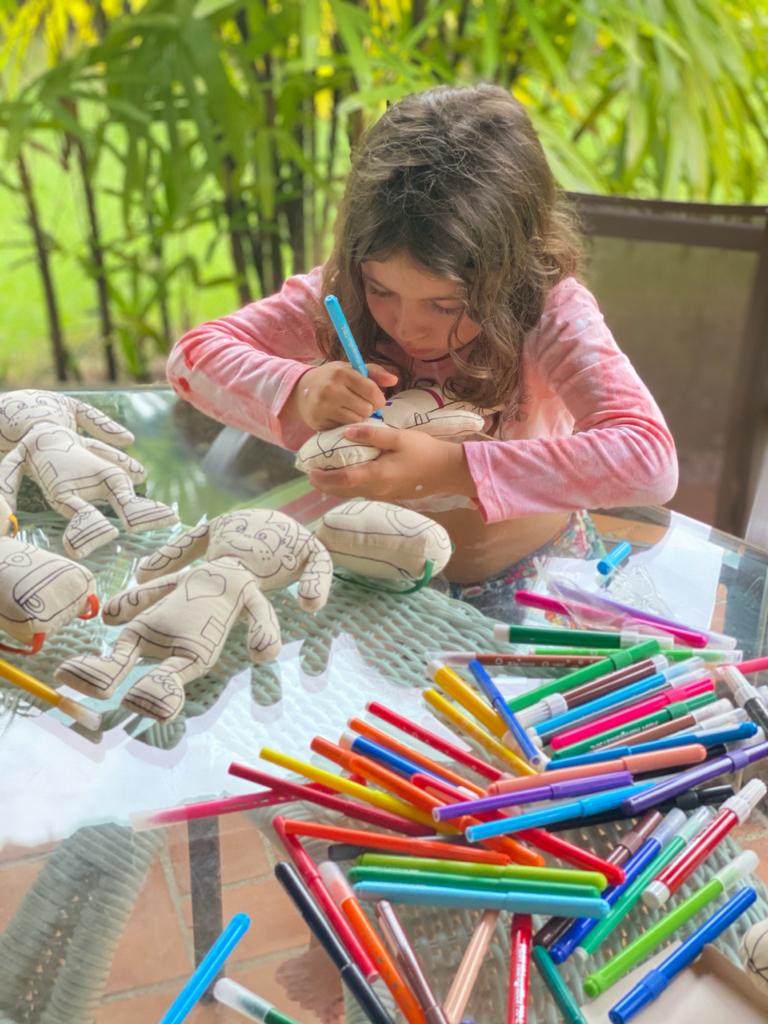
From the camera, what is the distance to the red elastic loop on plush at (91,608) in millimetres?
596

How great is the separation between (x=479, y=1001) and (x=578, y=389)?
1.45 feet

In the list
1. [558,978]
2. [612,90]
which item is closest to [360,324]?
[558,978]

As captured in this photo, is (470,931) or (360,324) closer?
(470,931)

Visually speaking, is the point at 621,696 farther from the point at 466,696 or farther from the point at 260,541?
the point at 260,541

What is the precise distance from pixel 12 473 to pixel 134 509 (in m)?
0.08

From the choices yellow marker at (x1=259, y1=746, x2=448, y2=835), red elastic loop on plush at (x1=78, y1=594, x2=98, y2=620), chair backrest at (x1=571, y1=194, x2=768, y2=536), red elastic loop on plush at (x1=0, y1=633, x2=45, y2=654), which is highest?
red elastic loop on plush at (x1=78, y1=594, x2=98, y2=620)

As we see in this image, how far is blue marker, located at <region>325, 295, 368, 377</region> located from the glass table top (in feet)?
0.29

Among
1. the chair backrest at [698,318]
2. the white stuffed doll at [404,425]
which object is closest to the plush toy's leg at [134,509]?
the white stuffed doll at [404,425]

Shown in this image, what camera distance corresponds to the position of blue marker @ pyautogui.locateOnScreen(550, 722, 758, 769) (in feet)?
1.69

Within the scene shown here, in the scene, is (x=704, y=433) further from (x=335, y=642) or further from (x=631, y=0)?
(x=335, y=642)

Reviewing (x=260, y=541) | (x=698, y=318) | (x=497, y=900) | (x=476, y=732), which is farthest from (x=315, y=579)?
(x=698, y=318)

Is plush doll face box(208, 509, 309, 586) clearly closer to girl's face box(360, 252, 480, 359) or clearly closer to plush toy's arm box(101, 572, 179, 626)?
plush toy's arm box(101, 572, 179, 626)

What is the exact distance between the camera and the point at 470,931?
44 cm

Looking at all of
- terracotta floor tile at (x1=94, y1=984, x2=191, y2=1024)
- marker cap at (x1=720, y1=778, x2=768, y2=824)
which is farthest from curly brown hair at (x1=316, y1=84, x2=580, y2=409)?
terracotta floor tile at (x1=94, y1=984, x2=191, y2=1024)
